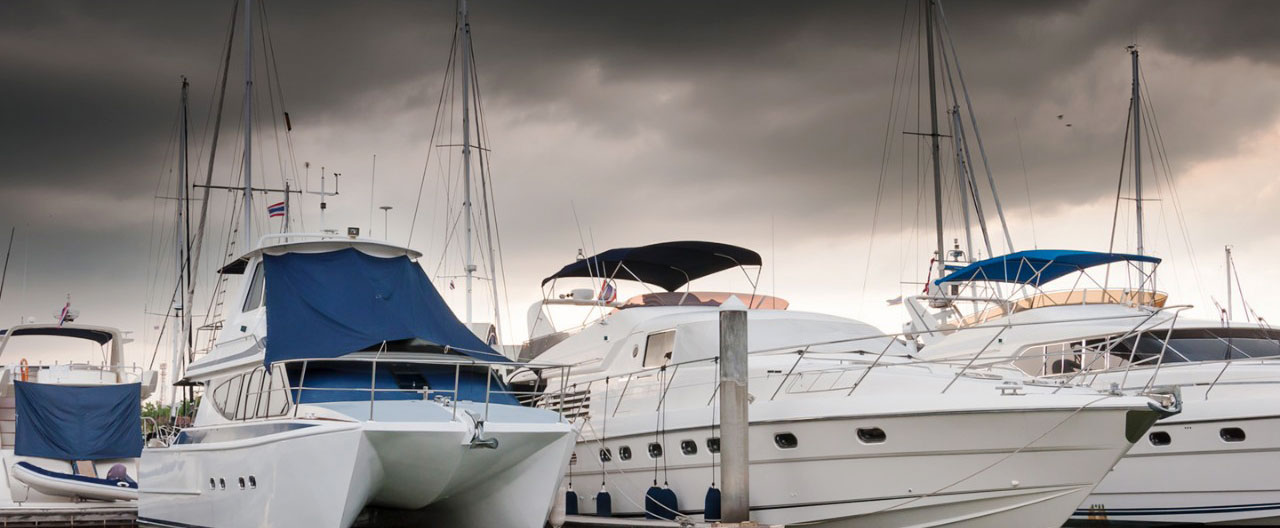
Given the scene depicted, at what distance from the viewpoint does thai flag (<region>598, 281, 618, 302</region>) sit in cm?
2023

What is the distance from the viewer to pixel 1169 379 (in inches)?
663

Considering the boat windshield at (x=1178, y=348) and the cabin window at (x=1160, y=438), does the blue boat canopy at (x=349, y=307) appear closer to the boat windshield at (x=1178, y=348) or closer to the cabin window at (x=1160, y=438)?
the boat windshield at (x=1178, y=348)

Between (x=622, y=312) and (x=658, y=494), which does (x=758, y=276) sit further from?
(x=658, y=494)

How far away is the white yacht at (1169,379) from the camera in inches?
615

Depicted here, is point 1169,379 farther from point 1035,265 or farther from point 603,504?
point 603,504

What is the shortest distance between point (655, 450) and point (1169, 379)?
23.9ft

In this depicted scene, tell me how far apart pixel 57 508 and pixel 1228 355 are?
17369 millimetres

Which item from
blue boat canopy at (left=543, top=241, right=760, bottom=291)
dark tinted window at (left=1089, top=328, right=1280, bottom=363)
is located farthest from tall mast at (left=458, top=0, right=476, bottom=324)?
dark tinted window at (left=1089, top=328, right=1280, bottom=363)

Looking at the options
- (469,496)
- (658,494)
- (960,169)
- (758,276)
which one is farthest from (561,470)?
(960,169)

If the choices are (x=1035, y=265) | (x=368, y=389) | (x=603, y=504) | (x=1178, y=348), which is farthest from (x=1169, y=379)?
(x=368, y=389)

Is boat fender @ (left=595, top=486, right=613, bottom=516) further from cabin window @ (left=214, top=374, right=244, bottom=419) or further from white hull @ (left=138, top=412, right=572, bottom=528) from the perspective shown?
cabin window @ (left=214, top=374, right=244, bottom=419)

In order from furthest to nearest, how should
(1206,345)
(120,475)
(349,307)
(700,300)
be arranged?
1. (120,475)
2. (700,300)
3. (1206,345)
4. (349,307)

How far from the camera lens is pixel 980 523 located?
1356cm

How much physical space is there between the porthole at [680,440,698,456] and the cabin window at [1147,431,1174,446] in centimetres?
634
